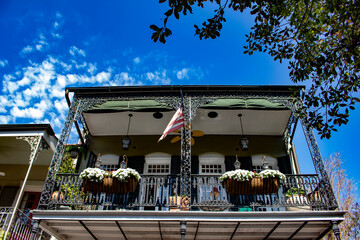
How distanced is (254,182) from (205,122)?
3.89 meters

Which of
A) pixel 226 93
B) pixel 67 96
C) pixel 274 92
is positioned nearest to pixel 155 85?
pixel 226 93

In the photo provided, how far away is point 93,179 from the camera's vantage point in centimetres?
678

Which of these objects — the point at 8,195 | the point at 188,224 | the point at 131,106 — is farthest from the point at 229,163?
the point at 8,195

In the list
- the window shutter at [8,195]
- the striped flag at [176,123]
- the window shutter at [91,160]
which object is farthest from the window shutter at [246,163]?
the window shutter at [8,195]

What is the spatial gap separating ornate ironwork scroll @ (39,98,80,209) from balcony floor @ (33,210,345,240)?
49 centimetres

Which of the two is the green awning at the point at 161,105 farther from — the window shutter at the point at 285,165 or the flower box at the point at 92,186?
the flower box at the point at 92,186

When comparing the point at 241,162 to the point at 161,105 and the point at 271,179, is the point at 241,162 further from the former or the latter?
the point at 161,105

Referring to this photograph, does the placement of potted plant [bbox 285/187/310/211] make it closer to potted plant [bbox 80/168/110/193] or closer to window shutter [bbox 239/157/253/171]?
window shutter [bbox 239/157/253/171]

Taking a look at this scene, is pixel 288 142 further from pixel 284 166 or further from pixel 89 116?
pixel 89 116

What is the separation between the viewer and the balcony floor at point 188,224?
6340 millimetres

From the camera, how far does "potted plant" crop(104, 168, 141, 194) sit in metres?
6.86

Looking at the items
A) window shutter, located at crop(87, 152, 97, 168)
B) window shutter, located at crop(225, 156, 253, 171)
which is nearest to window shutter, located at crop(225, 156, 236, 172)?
window shutter, located at crop(225, 156, 253, 171)

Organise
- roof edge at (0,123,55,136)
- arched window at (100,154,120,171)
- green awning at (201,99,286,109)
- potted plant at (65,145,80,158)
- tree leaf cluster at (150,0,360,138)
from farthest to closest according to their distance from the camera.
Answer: arched window at (100,154,120,171), potted plant at (65,145,80,158), roof edge at (0,123,55,136), green awning at (201,99,286,109), tree leaf cluster at (150,0,360,138)

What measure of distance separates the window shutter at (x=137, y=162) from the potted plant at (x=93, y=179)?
309 centimetres
